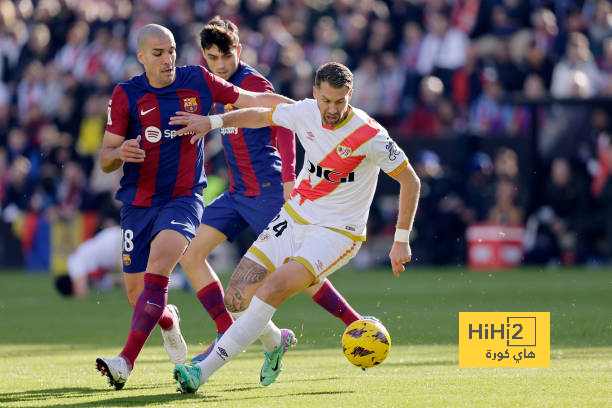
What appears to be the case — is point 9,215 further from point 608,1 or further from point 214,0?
point 608,1

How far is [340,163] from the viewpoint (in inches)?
301

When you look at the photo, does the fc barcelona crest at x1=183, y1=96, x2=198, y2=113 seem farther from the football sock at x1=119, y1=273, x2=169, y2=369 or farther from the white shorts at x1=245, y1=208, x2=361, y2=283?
the football sock at x1=119, y1=273, x2=169, y2=369

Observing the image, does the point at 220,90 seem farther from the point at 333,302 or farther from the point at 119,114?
the point at 333,302

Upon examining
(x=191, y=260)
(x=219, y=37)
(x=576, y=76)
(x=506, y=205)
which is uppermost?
(x=219, y=37)

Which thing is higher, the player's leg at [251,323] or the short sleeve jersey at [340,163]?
the short sleeve jersey at [340,163]

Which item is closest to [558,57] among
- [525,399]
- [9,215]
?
[9,215]

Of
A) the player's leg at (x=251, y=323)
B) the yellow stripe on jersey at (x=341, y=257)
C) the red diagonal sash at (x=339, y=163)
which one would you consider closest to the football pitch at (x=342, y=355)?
the player's leg at (x=251, y=323)

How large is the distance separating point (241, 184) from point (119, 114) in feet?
5.12

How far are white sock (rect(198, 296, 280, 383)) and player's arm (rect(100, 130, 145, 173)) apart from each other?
4.12 feet

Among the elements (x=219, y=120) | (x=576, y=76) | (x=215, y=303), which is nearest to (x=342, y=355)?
(x=215, y=303)

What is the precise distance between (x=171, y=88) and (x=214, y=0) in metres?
15.4

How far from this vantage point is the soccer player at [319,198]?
24.0ft

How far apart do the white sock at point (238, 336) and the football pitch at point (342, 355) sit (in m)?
0.19

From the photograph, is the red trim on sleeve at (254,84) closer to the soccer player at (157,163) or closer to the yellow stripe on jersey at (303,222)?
the soccer player at (157,163)
